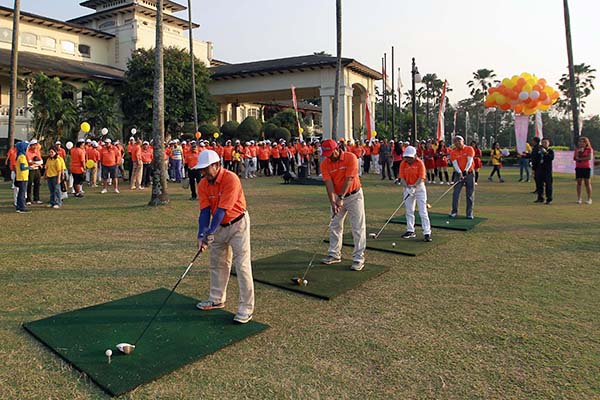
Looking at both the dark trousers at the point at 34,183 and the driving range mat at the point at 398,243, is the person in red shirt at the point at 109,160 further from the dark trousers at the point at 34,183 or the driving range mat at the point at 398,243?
the driving range mat at the point at 398,243

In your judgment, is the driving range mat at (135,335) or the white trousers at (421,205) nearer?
the driving range mat at (135,335)

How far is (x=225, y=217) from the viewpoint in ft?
16.4

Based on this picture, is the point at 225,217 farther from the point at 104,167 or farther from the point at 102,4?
the point at 102,4

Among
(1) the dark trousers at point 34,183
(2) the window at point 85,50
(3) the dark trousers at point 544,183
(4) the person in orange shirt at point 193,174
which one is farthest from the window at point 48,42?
(3) the dark trousers at point 544,183

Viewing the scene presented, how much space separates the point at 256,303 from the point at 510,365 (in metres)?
2.91

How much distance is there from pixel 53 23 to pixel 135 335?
1638 inches

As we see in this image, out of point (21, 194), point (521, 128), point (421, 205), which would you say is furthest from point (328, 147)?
point (521, 128)

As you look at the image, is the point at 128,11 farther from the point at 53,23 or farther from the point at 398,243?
the point at 398,243

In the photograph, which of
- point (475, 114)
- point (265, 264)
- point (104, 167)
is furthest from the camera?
point (475, 114)

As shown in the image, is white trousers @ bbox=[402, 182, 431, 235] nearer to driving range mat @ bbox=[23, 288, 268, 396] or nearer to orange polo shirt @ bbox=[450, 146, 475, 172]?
orange polo shirt @ bbox=[450, 146, 475, 172]

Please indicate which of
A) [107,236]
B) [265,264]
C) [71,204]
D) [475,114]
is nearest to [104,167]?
[71,204]

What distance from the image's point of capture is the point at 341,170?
709 cm

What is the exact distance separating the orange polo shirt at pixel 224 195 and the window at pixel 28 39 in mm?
39354

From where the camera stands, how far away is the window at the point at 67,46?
131 feet
